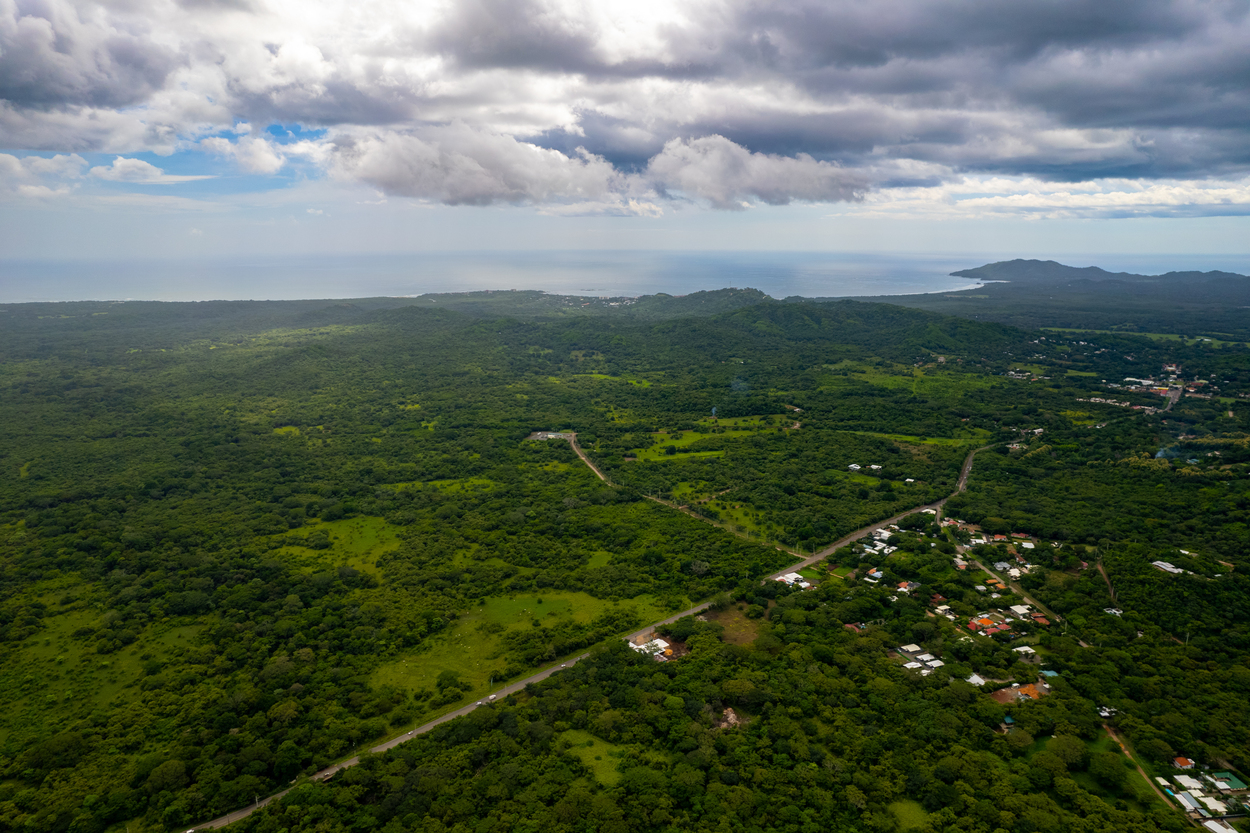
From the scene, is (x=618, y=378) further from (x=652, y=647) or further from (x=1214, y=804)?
(x=1214, y=804)

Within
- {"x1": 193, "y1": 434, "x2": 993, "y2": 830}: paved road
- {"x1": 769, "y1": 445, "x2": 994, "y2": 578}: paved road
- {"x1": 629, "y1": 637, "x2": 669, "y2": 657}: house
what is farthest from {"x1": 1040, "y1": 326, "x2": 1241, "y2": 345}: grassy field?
{"x1": 629, "y1": 637, "x2": 669, "y2": 657}: house

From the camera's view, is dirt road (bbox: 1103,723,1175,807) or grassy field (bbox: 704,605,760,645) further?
grassy field (bbox: 704,605,760,645)

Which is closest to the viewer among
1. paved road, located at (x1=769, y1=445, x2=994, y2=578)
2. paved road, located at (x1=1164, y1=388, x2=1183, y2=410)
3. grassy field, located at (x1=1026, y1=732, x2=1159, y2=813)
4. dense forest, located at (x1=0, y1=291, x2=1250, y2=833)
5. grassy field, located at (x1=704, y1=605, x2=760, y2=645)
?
grassy field, located at (x1=1026, y1=732, x2=1159, y2=813)

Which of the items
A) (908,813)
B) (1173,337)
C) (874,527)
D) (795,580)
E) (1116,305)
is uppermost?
(1116,305)

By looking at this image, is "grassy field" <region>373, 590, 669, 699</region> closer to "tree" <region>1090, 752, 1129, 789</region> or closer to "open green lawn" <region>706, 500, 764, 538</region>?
"open green lawn" <region>706, 500, 764, 538</region>

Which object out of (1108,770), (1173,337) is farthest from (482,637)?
(1173,337)

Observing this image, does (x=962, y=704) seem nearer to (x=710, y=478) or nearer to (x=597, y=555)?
(x=597, y=555)

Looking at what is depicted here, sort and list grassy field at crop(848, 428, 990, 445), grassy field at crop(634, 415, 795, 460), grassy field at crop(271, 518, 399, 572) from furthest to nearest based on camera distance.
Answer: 1. grassy field at crop(848, 428, 990, 445)
2. grassy field at crop(634, 415, 795, 460)
3. grassy field at crop(271, 518, 399, 572)
